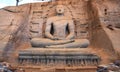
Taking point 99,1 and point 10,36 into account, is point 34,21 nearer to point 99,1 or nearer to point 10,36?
point 10,36

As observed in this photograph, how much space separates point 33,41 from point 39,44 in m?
0.21

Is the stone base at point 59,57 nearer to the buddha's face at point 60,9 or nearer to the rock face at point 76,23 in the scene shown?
the rock face at point 76,23

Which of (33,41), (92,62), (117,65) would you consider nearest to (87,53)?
(92,62)

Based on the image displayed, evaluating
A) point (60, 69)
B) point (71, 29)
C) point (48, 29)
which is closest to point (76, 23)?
point (71, 29)

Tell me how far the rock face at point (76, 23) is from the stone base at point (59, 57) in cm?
44

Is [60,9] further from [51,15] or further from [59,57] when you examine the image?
[59,57]

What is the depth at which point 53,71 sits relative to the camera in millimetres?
6133

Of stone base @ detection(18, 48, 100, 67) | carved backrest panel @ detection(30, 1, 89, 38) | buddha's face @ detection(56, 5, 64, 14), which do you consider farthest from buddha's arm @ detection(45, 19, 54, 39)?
stone base @ detection(18, 48, 100, 67)

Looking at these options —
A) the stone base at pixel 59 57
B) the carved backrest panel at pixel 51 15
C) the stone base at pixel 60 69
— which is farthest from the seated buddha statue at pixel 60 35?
the stone base at pixel 60 69

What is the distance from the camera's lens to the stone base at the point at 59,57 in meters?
6.96

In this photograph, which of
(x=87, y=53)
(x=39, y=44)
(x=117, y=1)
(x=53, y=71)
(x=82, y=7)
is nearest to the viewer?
(x=53, y=71)

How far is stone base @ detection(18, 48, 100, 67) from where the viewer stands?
696 cm

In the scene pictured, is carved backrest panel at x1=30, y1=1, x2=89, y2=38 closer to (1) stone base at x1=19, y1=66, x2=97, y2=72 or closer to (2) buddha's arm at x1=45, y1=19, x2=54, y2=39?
(2) buddha's arm at x1=45, y1=19, x2=54, y2=39

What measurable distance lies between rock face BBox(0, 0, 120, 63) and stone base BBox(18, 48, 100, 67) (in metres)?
0.44
